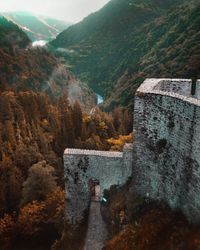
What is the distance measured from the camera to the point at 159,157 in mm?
13977

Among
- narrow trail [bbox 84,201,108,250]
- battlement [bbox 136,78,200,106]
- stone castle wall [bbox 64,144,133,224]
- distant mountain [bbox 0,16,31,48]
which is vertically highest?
distant mountain [bbox 0,16,31,48]

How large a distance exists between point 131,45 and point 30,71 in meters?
50.7

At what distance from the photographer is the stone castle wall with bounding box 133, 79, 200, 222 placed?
1224cm

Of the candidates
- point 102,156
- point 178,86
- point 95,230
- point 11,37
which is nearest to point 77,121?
point 95,230

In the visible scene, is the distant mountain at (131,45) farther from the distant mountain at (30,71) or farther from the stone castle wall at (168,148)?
the stone castle wall at (168,148)

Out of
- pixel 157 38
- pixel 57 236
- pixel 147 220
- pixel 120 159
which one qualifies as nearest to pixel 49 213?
pixel 57 236

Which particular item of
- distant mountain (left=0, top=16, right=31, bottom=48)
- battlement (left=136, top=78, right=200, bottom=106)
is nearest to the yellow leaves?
battlement (left=136, top=78, right=200, bottom=106)

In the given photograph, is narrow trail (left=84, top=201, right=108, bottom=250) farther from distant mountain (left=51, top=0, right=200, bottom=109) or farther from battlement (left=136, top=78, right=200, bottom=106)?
distant mountain (left=51, top=0, right=200, bottom=109)

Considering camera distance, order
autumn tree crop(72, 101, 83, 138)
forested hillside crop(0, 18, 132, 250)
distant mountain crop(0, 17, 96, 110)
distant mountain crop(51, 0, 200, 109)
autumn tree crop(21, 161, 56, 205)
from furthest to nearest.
Result: distant mountain crop(0, 17, 96, 110), distant mountain crop(51, 0, 200, 109), autumn tree crop(72, 101, 83, 138), autumn tree crop(21, 161, 56, 205), forested hillside crop(0, 18, 132, 250)

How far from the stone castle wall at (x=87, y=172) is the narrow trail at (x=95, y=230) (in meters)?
0.52

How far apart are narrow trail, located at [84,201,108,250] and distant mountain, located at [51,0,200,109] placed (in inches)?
1682

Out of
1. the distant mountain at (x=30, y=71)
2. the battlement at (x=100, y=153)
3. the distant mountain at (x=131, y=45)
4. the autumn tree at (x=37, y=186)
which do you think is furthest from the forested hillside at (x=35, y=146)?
the distant mountain at (x=131, y=45)

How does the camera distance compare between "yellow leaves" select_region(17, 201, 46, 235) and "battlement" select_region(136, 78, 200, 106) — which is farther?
"yellow leaves" select_region(17, 201, 46, 235)

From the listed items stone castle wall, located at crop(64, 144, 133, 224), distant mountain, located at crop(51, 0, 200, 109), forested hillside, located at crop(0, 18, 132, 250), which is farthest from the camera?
distant mountain, located at crop(51, 0, 200, 109)
